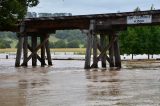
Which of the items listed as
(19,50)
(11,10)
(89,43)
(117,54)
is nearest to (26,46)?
(19,50)

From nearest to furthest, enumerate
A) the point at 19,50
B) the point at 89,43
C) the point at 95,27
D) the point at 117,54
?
the point at 89,43, the point at 95,27, the point at 117,54, the point at 19,50

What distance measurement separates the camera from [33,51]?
155ft

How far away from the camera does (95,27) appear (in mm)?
40812

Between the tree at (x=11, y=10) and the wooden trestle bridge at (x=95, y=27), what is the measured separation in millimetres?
4523

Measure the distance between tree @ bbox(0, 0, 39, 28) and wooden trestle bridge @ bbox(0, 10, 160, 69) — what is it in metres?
4.52

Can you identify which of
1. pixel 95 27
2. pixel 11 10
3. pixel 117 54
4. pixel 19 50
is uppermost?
pixel 11 10

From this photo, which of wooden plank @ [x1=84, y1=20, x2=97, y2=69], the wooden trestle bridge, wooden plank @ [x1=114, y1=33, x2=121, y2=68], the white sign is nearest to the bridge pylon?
the wooden trestle bridge

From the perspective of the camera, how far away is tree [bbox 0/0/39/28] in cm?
3834

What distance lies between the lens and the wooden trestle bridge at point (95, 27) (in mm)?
39344

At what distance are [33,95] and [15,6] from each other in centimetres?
2242

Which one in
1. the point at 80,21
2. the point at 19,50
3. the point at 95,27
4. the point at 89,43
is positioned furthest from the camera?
the point at 19,50

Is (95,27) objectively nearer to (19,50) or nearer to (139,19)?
(139,19)

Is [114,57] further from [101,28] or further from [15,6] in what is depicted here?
[15,6]

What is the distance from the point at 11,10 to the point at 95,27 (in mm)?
6679
